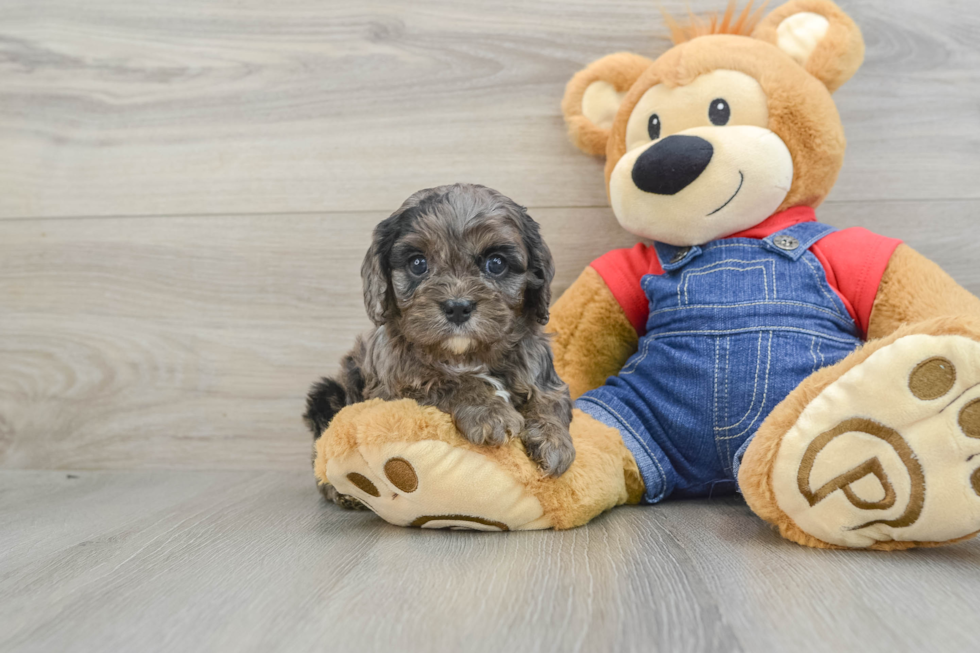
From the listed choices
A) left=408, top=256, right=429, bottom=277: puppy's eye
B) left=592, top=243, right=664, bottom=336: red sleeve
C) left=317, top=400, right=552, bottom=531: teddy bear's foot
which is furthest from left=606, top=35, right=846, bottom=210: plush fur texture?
left=317, top=400, right=552, bottom=531: teddy bear's foot

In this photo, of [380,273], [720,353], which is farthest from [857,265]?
[380,273]

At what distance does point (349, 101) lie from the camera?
211 cm

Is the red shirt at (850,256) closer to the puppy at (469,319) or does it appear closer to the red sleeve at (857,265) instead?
the red sleeve at (857,265)

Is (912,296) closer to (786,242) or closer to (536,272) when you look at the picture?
(786,242)

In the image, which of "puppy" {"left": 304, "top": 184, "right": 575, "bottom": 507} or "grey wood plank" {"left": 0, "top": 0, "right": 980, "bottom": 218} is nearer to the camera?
"puppy" {"left": 304, "top": 184, "right": 575, "bottom": 507}

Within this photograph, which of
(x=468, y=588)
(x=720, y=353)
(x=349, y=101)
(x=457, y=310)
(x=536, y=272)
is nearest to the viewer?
(x=468, y=588)

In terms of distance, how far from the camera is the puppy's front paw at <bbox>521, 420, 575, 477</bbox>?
1335 mm

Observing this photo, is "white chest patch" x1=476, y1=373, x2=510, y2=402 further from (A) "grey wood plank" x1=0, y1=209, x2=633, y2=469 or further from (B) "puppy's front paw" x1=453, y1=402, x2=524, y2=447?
(A) "grey wood plank" x1=0, y1=209, x2=633, y2=469

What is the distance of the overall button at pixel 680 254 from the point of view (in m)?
1.67

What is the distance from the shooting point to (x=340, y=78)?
2.11 metres

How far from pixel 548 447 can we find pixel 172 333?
142 cm

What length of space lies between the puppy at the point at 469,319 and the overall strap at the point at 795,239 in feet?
1.84

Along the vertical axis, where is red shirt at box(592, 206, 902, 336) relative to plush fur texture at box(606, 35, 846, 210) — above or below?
below

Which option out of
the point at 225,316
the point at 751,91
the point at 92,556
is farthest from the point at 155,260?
the point at 751,91
